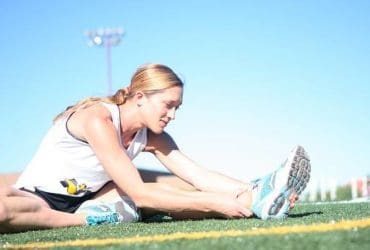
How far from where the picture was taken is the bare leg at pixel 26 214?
358 centimetres

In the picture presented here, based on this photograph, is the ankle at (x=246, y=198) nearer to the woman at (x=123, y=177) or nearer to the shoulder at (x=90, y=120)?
the woman at (x=123, y=177)

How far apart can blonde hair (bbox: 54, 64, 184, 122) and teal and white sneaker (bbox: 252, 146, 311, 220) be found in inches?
35.8

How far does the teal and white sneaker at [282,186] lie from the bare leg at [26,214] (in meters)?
1.29

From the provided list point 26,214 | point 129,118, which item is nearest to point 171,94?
point 129,118

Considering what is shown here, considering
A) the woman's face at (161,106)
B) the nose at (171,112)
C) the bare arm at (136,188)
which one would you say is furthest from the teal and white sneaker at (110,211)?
the nose at (171,112)

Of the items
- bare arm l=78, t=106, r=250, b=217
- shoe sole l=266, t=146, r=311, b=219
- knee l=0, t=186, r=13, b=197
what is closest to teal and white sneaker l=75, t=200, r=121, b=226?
bare arm l=78, t=106, r=250, b=217

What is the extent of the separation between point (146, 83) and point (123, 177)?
2.27 ft

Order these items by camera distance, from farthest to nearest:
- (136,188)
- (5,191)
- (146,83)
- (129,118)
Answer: (129,118) → (146,83) → (136,188) → (5,191)

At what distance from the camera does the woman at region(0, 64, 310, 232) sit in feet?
12.3

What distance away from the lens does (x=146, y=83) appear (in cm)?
405

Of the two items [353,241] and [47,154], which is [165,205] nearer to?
[47,154]

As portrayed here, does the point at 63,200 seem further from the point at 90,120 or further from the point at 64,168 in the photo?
the point at 90,120

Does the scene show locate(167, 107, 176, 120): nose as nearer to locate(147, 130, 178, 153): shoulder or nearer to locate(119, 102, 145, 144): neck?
locate(119, 102, 145, 144): neck

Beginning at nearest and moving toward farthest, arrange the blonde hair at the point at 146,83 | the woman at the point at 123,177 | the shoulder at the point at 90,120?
the woman at the point at 123,177, the shoulder at the point at 90,120, the blonde hair at the point at 146,83
